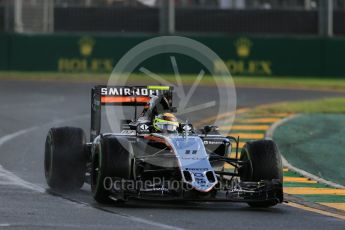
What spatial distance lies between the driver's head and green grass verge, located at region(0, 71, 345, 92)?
2291 cm

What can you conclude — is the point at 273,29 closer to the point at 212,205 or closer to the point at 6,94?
the point at 6,94

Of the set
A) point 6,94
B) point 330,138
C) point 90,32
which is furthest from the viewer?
point 90,32

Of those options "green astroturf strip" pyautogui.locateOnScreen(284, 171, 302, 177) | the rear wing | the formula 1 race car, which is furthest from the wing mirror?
"green astroturf strip" pyautogui.locateOnScreen(284, 171, 302, 177)

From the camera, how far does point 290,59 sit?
4003 cm

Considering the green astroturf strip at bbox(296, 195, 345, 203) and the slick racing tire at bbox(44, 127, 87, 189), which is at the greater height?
the slick racing tire at bbox(44, 127, 87, 189)

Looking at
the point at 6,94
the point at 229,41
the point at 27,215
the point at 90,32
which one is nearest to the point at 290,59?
the point at 229,41

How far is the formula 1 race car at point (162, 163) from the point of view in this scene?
11.5m

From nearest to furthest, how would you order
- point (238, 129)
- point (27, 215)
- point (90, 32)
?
1. point (27, 215)
2. point (238, 129)
3. point (90, 32)

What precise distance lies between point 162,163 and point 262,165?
118 centimetres

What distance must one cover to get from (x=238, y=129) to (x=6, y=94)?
1108 cm

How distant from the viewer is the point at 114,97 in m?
14.1

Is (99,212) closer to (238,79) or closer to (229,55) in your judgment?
(238,79)

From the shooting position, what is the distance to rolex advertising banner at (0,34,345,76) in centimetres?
3984

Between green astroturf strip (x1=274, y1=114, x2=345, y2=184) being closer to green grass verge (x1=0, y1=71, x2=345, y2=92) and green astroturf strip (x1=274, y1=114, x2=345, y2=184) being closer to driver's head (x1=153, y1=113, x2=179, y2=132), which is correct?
driver's head (x1=153, y1=113, x2=179, y2=132)
